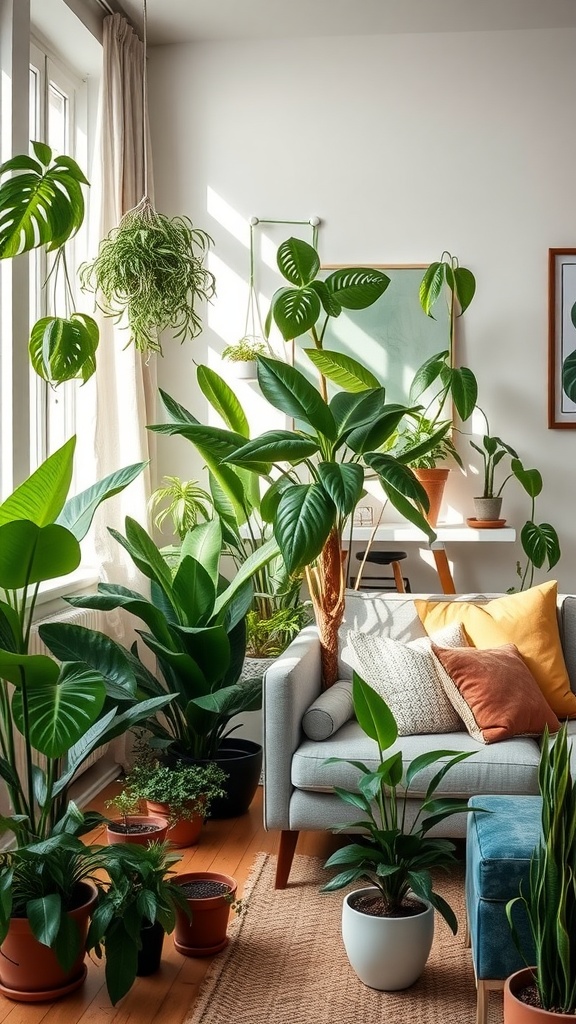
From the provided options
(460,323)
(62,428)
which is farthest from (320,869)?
(460,323)

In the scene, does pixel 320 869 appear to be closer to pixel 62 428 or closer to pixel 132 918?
→ pixel 132 918

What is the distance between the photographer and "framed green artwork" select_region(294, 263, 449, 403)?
177 inches

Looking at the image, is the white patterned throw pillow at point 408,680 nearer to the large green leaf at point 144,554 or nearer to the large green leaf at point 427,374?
the large green leaf at point 144,554

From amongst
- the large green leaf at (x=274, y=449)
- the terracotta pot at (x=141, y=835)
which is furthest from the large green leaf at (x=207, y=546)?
the terracotta pot at (x=141, y=835)

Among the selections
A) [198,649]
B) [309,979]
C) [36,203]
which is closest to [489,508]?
[198,649]

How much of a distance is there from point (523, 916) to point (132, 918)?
2.89ft

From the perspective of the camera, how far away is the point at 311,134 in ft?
14.9

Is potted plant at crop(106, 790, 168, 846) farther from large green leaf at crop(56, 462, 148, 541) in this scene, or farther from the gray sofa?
large green leaf at crop(56, 462, 148, 541)

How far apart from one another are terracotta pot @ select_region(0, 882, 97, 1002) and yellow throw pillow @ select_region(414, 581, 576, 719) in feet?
5.25

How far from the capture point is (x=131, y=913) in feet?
7.61

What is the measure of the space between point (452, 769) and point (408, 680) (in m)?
0.34

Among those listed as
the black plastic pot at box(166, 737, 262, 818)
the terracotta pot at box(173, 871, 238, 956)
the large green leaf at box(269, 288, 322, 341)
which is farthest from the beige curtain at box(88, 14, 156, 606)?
the terracotta pot at box(173, 871, 238, 956)

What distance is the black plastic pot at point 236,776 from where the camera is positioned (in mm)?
3605

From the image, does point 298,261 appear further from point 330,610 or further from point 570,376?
point 570,376
